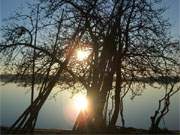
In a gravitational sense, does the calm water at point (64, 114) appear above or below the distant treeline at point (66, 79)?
below

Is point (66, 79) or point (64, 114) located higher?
point (66, 79)

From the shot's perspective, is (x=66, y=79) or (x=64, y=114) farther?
(x=64, y=114)

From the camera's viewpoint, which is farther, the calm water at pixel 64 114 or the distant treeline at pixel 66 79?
the calm water at pixel 64 114

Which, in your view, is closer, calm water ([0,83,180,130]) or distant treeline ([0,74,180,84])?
distant treeline ([0,74,180,84])

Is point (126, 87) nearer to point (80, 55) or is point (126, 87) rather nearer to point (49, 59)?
point (80, 55)

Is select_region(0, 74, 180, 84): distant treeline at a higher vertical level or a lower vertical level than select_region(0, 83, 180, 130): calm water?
higher

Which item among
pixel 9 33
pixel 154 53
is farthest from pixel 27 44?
pixel 154 53

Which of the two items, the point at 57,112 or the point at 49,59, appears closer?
the point at 49,59

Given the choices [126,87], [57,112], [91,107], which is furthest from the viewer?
[57,112]

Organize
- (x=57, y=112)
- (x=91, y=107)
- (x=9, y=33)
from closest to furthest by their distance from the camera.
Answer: (x=9, y=33) < (x=91, y=107) < (x=57, y=112)

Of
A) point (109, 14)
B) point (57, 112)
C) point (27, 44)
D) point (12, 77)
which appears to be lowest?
point (57, 112)

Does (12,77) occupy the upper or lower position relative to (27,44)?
lower

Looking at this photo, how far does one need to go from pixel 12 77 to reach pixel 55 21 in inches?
93.9

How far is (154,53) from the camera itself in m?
15.5
